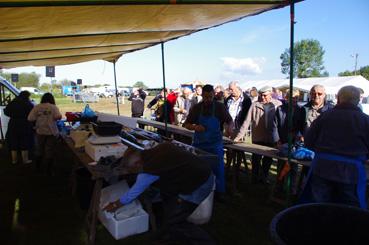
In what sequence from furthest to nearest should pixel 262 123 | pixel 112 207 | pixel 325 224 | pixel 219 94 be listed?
pixel 219 94
pixel 262 123
pixel 112 207
pixel 325 224

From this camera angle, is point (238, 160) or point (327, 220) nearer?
point (327, 220)

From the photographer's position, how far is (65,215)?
13.4 ft

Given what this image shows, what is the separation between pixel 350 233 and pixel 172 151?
149 centimetres

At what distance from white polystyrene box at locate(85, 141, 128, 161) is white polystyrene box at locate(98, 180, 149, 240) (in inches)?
14.8

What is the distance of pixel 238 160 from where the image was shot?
200 inches

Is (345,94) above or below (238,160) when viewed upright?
above

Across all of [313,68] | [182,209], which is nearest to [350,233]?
[182,209]

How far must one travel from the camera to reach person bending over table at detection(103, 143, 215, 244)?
8.81 ft

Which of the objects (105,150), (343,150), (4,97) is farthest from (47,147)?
(343,150)

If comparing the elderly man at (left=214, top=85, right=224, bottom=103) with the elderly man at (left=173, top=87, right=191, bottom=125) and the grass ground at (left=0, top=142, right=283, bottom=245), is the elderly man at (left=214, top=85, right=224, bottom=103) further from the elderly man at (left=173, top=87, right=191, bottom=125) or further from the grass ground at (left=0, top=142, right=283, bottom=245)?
the grass ground at (left=0, top=142, right=283, bottom=245)

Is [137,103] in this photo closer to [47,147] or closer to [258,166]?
[47,147]

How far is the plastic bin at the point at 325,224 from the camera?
1649 mm

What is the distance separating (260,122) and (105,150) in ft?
8.59

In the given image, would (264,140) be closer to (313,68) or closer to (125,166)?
(125,166)
